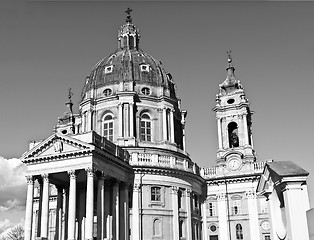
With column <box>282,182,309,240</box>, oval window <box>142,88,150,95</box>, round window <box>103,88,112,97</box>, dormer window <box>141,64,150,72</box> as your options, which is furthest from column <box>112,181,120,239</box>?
column <box>282,182,309,240</box>

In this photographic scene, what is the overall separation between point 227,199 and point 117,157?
1892 cm

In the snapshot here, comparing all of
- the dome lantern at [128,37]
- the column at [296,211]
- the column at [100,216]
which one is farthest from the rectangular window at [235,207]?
the column at [296,211]

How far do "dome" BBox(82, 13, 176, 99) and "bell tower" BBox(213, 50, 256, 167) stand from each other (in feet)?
24.8

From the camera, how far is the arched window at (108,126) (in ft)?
169

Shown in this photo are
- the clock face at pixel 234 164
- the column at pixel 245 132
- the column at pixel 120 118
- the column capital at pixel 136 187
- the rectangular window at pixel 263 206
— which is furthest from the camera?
the column at pixel 245 132

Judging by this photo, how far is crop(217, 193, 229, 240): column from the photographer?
53.0m

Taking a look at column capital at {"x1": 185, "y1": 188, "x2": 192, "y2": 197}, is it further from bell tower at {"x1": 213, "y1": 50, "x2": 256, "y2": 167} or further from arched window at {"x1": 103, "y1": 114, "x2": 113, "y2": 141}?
arched window at {"x1": 103, "y1": 114, "x2": 113, "y2": 141}

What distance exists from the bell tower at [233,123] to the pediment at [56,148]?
950 inches

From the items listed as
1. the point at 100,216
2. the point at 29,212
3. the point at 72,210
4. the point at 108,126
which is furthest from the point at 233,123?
the point at 29,212

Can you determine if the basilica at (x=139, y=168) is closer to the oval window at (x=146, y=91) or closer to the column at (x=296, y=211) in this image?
the oval window at (x=146, y=91)

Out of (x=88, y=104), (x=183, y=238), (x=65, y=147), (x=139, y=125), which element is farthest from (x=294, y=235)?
(x=88, y=104)

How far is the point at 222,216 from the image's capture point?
53.7 meters

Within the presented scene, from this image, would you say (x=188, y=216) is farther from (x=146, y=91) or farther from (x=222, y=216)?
(x=146, y=91)

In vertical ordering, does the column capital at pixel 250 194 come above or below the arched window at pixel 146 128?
below
